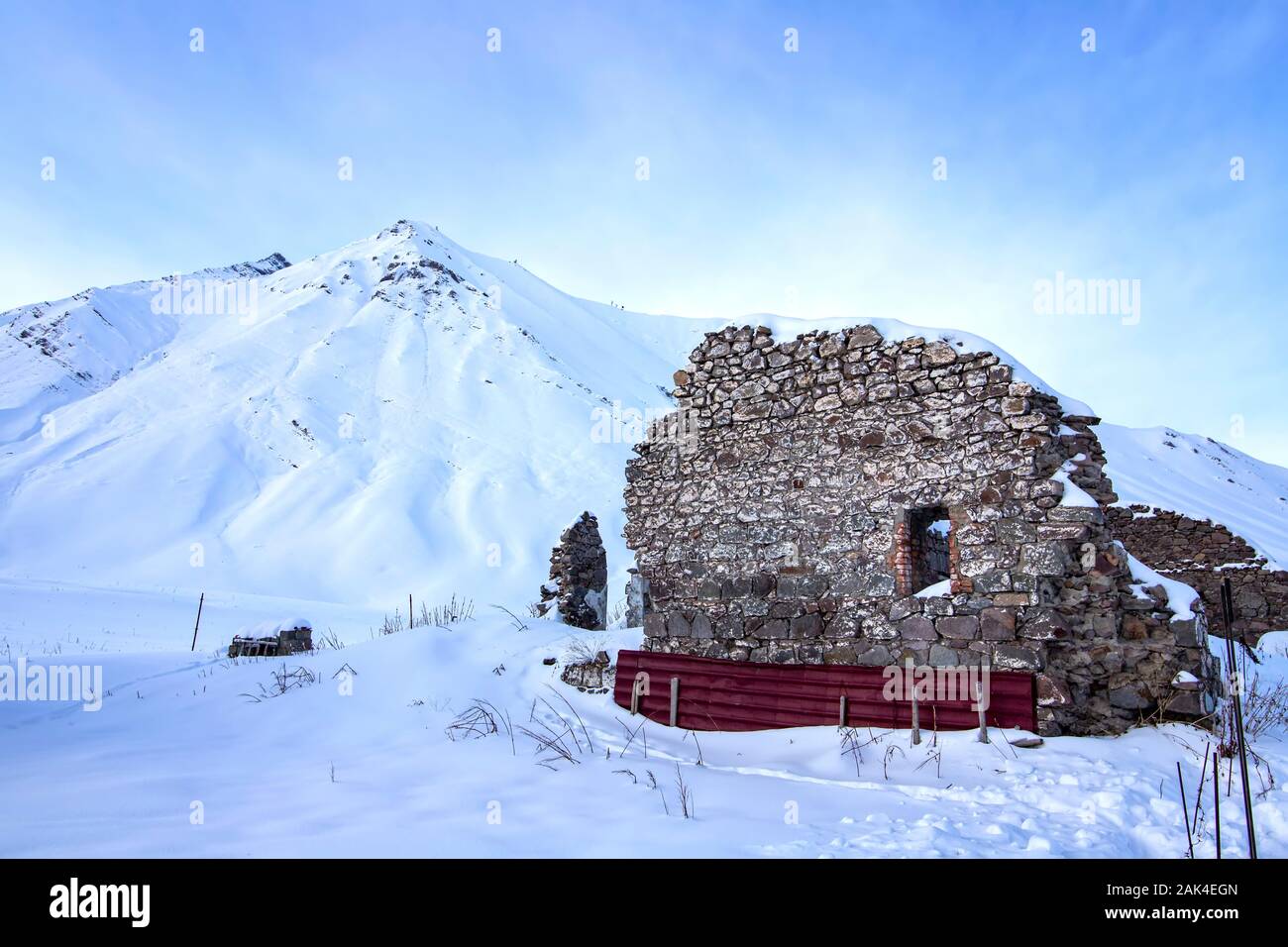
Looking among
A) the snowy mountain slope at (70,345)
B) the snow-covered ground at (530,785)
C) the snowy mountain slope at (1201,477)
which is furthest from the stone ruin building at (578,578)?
the snowy mountain slope at (70,345)

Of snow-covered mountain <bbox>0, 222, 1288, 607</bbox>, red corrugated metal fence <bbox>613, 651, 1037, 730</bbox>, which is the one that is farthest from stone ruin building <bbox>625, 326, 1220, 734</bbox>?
snow-covered mountain <bbox>0, 222, 1288, 607</bbox>

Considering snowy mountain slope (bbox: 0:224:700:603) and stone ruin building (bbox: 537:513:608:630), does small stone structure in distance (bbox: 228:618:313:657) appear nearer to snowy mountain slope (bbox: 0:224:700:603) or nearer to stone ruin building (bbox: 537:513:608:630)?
stone ruin building (bbox: 537:513:608:630)

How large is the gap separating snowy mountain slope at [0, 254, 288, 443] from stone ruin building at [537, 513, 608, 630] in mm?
37495

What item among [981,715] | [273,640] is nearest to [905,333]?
[981,715]

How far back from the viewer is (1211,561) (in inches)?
529

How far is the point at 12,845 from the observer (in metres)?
3.53

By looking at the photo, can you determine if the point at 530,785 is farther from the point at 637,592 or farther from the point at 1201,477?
the point at 1201,477

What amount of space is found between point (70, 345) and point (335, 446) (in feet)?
90.1

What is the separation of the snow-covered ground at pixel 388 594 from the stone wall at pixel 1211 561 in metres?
0.59

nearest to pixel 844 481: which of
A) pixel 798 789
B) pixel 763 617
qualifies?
pixel 763 617

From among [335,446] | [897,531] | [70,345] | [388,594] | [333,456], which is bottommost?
[388,594]

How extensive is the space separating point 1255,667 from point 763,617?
6.95 m
